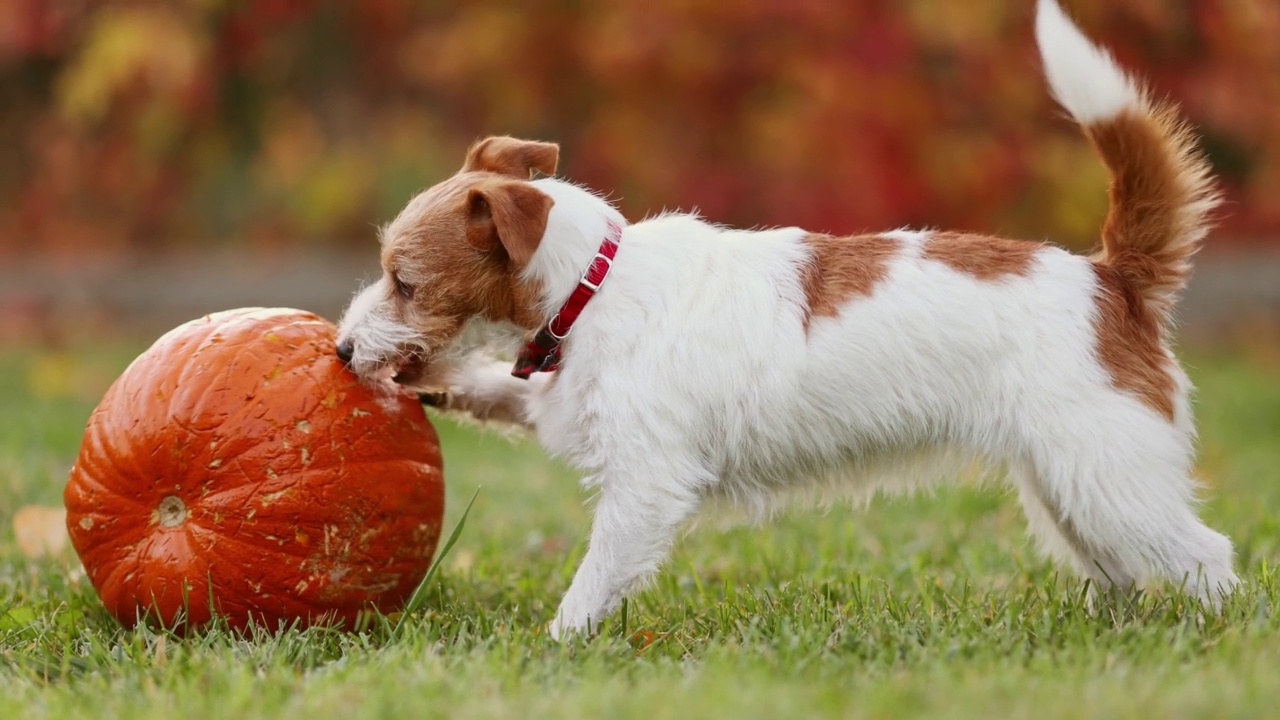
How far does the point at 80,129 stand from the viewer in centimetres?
1303

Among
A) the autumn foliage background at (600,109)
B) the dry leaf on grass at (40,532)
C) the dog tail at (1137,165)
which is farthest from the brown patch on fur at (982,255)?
the autumn foliage background at (600,109)

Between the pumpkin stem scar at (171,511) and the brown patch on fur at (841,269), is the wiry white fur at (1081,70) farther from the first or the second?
the pumpkin stem scar at (171,511)

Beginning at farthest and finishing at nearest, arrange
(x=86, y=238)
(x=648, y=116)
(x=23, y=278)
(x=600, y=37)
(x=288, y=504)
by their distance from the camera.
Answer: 1. (x=86, y=238)
2. (x=23, y=278)
3. (x=648, y=116)
4. (x=600, y=37)
5. (x=288, y=504)

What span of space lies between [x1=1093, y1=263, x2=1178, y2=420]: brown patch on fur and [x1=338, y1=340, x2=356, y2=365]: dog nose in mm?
2004

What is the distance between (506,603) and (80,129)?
10.8 meters

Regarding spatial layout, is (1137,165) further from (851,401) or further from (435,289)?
(435,289)

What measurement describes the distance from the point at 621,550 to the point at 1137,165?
1751mm

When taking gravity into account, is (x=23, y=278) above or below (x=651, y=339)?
below

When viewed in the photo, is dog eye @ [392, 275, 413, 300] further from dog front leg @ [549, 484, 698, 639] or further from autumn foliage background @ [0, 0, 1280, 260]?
autumn foliage background @ [0, 0, 1280, 260]

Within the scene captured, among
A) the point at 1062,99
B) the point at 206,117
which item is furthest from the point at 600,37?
the point at 1062,99

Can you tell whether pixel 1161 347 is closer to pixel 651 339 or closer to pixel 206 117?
pixel 651 339

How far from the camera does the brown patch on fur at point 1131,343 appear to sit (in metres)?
3.43

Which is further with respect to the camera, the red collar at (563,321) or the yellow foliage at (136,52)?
the yellow foliage at (136,52)

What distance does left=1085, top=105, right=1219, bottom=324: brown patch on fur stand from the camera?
3607 millimetres
